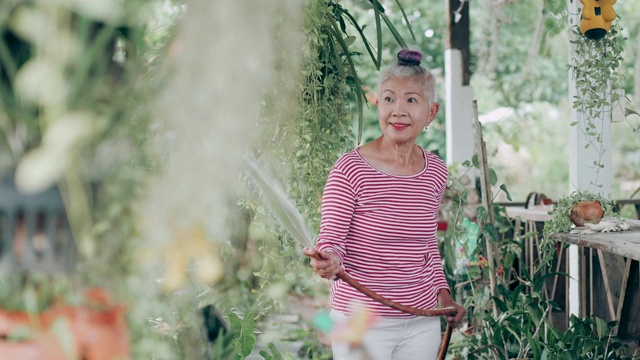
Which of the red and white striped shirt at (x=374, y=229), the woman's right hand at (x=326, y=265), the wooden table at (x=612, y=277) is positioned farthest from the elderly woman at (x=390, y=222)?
the wooden table at (x=612, y=277)

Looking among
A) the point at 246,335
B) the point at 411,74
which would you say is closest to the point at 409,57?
the point at 411,74

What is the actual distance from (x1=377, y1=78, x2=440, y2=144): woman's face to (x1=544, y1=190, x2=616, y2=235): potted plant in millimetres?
1065

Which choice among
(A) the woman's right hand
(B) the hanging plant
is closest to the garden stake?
(A) the woman's right hand

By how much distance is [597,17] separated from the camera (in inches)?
95.2

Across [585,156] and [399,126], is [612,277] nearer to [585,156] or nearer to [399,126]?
[585,156]

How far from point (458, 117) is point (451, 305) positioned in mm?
2721

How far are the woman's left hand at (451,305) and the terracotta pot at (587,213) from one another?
0.96 m

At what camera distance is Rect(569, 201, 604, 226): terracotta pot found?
7.79 feet

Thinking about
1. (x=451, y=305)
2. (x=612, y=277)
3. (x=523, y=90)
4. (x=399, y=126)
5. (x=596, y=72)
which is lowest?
(x=612, y=277)

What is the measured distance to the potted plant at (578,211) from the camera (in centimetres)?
238

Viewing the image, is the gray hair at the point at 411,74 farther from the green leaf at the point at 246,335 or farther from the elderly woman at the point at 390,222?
the green leaf at the point at 246,335

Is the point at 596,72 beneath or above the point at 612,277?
above

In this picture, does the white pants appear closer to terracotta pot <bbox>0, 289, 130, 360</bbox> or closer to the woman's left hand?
the woman's left hand

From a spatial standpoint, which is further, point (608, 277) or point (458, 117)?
point (458, 117)
